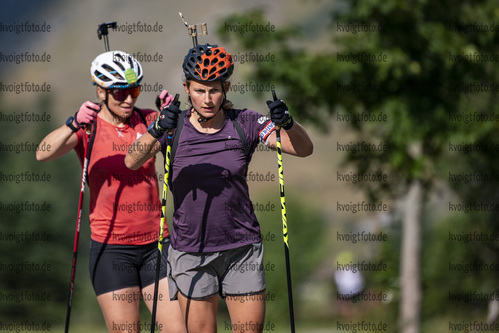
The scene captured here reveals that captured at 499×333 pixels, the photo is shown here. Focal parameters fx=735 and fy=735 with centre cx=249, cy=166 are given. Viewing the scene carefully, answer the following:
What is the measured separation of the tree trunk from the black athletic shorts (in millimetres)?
9234

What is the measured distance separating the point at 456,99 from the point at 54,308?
27951mm

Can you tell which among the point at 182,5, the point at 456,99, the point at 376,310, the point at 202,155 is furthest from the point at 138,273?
the point at 182,5

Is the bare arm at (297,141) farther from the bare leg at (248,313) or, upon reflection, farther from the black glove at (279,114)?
the bare leg at (248,313)

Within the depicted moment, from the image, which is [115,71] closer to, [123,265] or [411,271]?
[123,265]

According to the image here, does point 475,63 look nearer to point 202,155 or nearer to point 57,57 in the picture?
point 202,155

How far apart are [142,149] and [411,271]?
10944mm

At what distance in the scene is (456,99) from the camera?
14031 mm

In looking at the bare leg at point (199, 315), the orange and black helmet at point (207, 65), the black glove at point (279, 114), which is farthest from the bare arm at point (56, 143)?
the black glove at point (279, 114)

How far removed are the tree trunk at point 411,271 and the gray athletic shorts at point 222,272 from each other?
9.77 metres

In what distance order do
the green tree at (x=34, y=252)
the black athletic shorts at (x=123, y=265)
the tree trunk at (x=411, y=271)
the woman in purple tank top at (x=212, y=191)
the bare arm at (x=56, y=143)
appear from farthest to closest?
1. the green tree at (x=34, y=252)
2. the tree trunk at (x=411, y=271)
3. the black athletic shorts at (x=123, y=265)
4. the bare arm at (x=56, y=143)
5. the woman in purple tank top at (x=212, y=191)

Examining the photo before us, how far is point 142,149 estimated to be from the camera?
6.18 meters

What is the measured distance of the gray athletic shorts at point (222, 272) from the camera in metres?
6.20

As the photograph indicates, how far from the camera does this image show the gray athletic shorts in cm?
620

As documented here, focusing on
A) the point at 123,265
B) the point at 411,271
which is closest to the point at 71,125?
the point at 123,265
